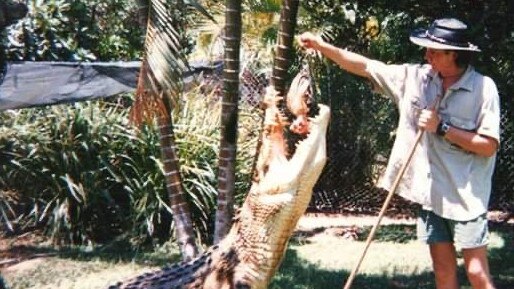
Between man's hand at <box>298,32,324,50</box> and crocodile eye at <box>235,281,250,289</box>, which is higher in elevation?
man's hand at <box>298,32,324,50</box>

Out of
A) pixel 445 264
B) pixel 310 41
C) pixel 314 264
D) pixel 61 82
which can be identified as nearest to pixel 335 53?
pixel 310 41

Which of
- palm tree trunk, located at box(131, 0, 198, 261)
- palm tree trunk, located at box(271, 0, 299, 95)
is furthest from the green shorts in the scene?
palm tree trunk, located at box(131, 0, 198, 261)

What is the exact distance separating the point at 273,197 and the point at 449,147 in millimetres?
1466

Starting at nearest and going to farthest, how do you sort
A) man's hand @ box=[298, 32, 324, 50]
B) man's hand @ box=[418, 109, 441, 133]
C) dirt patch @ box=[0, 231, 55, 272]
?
man's hand @ box=[418, 109, 441, 133]
man's hand @ box=[298, 32, 324, 50]
dirt patch @ box=[0, 231, 55, 272]

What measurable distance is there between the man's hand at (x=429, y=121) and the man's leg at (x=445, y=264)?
2.20ft

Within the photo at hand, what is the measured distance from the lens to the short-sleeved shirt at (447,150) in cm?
395

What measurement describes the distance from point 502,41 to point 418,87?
6.40 feet

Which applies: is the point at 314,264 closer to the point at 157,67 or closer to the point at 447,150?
the point at 157,67

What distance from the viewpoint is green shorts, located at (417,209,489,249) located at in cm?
396

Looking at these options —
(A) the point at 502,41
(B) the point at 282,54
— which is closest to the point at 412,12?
(A) the point at 502,41

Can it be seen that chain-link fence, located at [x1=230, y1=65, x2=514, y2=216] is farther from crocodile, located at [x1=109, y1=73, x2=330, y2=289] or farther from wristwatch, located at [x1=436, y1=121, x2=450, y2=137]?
crocodile, located at [x1=109, y1=73, x2=330, y2=289]

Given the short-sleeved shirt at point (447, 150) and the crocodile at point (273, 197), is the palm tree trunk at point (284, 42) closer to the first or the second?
the short-sleeved shirt at point (447, 150)

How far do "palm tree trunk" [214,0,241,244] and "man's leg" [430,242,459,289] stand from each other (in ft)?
6.28

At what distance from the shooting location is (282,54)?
5.52 m
